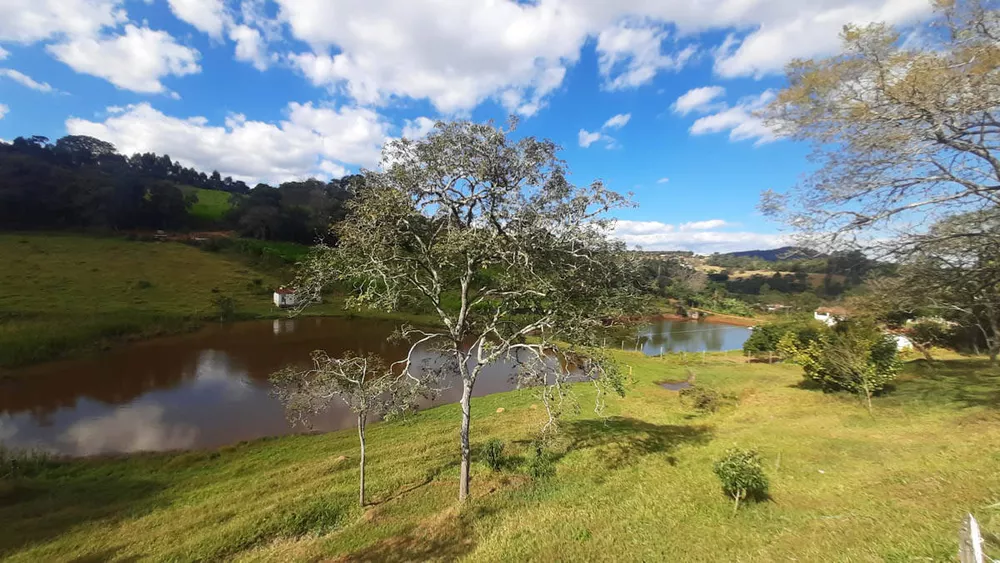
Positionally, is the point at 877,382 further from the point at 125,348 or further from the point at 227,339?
the point at 125,348

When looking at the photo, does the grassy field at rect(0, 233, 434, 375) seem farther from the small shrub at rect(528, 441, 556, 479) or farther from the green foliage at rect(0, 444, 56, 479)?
the small shrub at rect(528, 441, 556, 479)

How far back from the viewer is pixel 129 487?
42.0 feet

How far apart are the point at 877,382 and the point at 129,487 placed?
1051 inches

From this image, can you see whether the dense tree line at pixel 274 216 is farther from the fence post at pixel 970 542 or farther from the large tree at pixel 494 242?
the fence post at pixel 970 542

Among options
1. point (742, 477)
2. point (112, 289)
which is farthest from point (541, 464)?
point (112, 289)

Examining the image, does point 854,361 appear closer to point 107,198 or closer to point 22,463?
point 22,463

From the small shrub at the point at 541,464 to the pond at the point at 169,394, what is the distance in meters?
5.43

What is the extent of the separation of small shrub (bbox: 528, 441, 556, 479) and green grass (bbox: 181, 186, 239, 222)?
87.4 m

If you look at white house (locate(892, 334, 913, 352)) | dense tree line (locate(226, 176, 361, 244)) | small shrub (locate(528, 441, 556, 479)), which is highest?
dense tree line (locate(226, 176, 361, 244))

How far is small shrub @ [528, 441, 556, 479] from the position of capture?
1154 cm

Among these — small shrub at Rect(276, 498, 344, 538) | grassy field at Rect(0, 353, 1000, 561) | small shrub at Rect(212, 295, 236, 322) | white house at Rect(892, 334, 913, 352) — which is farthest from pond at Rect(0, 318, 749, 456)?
white house at Rect(892, 334, 913, 352)

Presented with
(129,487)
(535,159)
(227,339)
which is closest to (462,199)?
(535,159)

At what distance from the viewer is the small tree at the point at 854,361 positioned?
16.5 metres

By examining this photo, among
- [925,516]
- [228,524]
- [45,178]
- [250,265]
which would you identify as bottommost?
[228,524]
